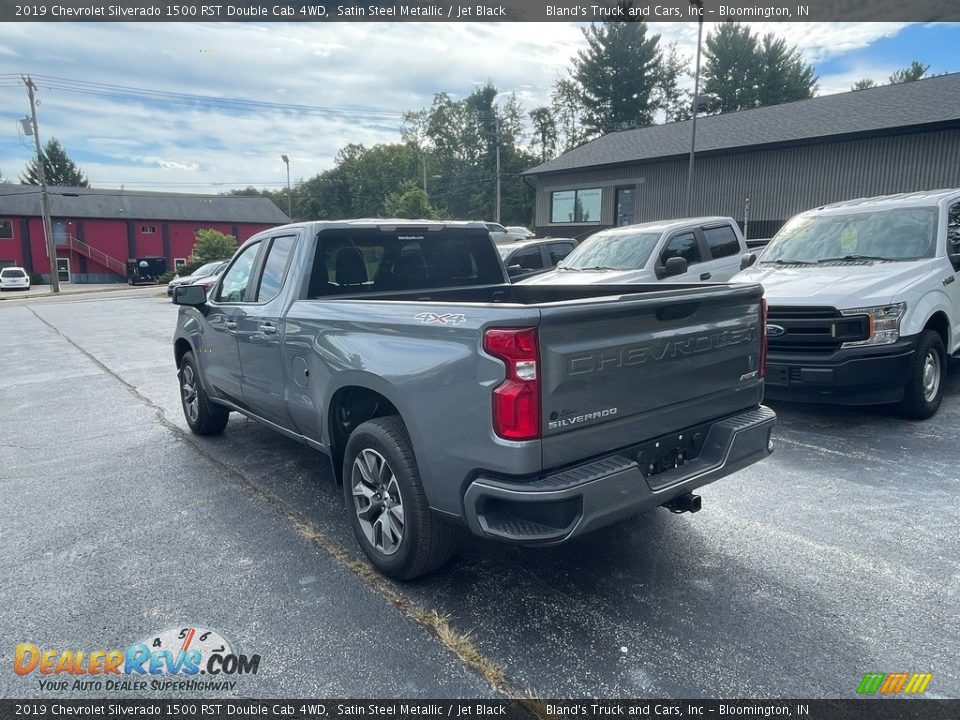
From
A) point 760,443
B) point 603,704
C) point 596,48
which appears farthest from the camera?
point 596,48

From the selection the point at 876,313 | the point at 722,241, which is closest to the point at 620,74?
the point at 722,241

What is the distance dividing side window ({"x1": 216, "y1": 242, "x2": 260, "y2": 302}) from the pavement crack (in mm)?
1419

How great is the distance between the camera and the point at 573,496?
274 centimetres

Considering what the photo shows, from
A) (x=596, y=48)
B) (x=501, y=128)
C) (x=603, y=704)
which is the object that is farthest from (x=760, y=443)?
(x=501, y=128)

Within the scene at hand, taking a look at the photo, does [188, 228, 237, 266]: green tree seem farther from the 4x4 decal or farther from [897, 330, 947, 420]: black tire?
the 4x4 decal

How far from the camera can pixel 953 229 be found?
6.79 m

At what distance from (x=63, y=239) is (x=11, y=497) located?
2267 inches

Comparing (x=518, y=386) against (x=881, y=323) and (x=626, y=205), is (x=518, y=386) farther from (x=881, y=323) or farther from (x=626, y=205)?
(x=626, y=205)

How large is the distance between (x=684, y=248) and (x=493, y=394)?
805cm

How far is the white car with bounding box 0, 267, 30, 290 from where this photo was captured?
4175 centimetres

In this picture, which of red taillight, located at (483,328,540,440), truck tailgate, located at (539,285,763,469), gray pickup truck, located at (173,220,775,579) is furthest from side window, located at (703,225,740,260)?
red taillight, located at (483,328,540,440)

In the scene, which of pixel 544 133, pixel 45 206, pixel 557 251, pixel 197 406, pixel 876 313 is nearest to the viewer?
pixel 876 313

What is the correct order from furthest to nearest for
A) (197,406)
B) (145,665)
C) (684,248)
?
(684,248), (197,406), (145,665)

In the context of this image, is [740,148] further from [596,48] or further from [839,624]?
[596,48]
